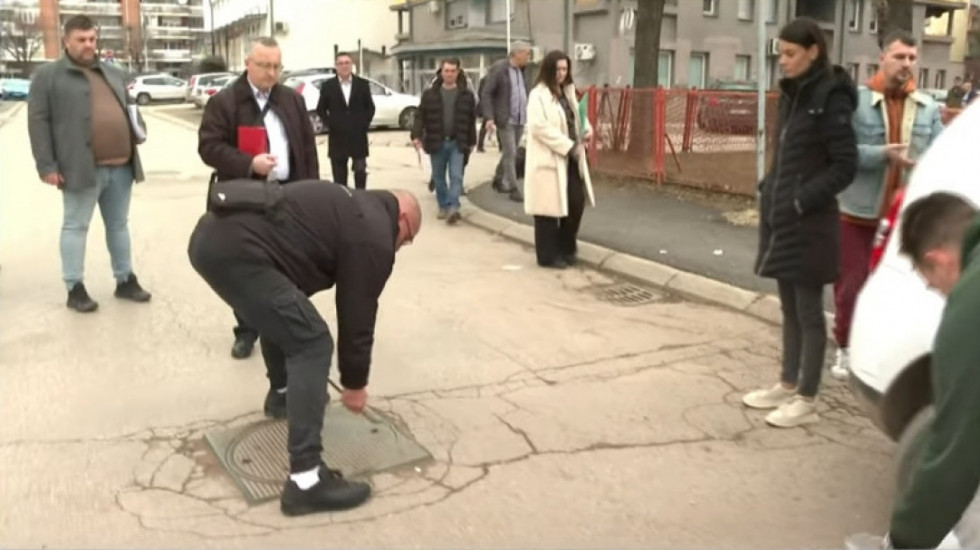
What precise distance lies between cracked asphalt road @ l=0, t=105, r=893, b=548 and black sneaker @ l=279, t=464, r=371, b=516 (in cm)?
4

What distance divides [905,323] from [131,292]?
17.5ft

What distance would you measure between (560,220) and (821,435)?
13.0ft

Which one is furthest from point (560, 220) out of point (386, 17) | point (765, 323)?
point (386, 17)

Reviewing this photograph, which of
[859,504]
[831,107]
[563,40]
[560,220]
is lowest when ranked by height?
[859,504]

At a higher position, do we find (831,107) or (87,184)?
(831,107)

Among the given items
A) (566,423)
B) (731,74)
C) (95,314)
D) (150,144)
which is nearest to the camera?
(566,423)

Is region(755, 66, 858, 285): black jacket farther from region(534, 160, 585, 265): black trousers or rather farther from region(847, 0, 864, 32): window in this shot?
region(847, 0, 864, 32): window

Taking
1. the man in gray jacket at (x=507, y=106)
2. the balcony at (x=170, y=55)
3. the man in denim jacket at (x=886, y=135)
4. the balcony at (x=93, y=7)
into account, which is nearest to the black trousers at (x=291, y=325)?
the man in denim jacket at (x=886, y=135)

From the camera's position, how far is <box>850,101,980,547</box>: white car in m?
3.03

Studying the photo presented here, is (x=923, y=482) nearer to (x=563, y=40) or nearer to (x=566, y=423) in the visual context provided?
(x=566, y=423)

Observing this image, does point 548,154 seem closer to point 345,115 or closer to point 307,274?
point 345,115

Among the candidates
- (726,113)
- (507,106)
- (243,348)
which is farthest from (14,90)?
(243,348)

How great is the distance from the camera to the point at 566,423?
4465 mm

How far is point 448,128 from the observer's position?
1004 cm
